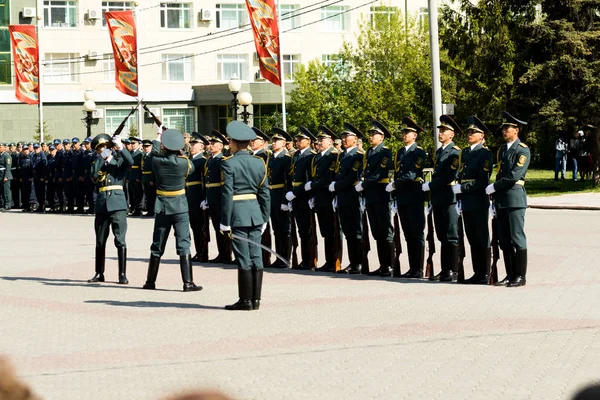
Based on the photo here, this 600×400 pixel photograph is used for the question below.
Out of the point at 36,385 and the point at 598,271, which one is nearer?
the point at 36,385

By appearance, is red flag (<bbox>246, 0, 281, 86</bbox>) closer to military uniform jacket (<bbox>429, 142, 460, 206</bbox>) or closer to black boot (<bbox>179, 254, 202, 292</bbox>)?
military uniform jacket (<bbox>429, 142, 460, 206</bbox>)

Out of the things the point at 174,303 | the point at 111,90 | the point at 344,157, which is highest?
the point at 111,90

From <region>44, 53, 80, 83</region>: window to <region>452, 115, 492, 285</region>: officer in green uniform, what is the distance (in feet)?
163

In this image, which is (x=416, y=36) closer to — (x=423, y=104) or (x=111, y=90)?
(x=423, y=104)

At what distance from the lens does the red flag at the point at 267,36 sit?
30.4 m

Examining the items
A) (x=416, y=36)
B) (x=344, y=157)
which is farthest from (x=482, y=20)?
(x=344, y=157)

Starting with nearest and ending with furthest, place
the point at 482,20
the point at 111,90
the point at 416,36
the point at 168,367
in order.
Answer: the point at 168,367 < the point at 482,20 < the point at 416,36 < the point at 111,90

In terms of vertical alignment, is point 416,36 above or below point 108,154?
above

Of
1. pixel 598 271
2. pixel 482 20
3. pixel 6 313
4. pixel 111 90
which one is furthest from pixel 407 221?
pixel 111 90

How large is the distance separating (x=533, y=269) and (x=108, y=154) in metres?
5.74

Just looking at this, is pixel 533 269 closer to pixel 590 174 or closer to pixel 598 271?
pixel 598 271

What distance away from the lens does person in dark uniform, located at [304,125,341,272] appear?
15102 millimetres

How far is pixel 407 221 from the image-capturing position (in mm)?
14047

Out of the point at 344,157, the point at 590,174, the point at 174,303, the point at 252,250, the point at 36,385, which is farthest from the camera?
the point at 590,174
